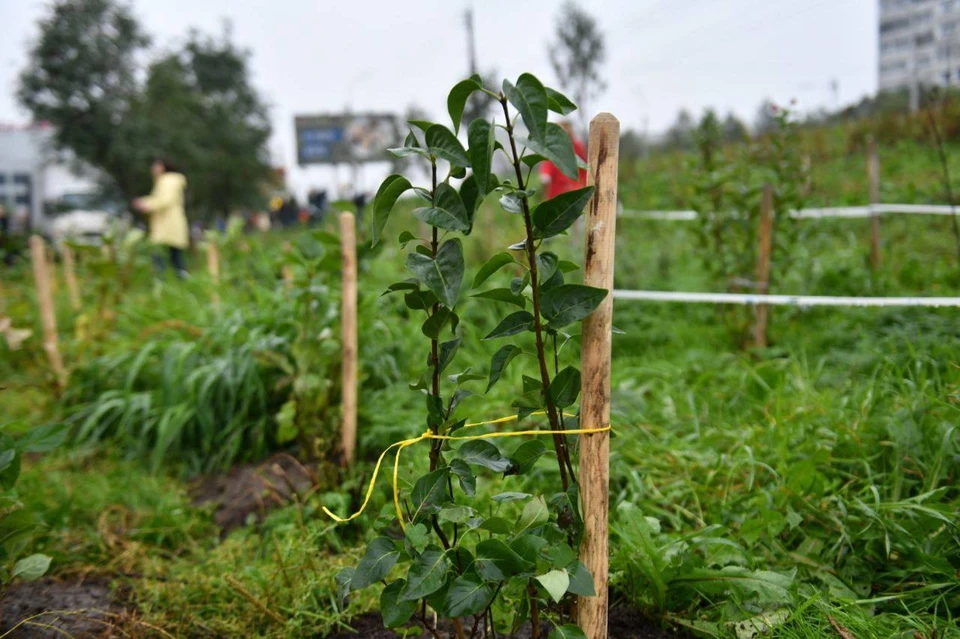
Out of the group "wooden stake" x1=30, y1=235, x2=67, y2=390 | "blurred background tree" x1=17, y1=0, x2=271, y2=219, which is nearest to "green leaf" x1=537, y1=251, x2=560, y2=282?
"wooden stake" x1=30, y1=235, x2=67, y2=390

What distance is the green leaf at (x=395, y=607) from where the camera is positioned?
4.30 ft

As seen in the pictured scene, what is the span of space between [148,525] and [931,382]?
2840 mm

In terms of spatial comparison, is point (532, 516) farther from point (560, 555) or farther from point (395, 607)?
point (395, 607)

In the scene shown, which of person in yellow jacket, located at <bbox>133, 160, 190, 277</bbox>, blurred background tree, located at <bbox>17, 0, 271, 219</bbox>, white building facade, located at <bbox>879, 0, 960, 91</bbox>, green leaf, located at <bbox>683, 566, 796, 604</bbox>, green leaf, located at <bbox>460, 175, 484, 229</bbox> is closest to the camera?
green leaf, located at <bbox>460, 175, 484, 229</bbox>

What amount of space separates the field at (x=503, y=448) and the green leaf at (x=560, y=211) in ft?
1.96

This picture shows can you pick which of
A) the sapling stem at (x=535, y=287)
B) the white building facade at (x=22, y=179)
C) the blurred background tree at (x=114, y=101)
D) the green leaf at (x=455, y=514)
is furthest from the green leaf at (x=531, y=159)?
Result: the white building facade at (x=22, y=179)

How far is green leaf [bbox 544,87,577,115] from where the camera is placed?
128 cm

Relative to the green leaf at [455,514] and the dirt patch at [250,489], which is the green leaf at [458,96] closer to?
the green leaf at [455,514]

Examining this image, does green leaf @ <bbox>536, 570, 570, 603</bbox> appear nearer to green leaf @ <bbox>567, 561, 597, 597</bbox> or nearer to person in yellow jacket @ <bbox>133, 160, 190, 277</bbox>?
green leaf @ <bbox>567, 561, 597, 597</bbox>

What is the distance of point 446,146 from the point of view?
4.09ft

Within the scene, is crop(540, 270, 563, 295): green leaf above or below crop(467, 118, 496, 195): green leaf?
below

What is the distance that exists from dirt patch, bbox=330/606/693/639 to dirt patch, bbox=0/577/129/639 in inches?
23.8

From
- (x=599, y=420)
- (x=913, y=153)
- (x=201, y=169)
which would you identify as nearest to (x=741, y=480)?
(x=599, y=420)

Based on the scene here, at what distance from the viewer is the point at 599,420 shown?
139 cm
